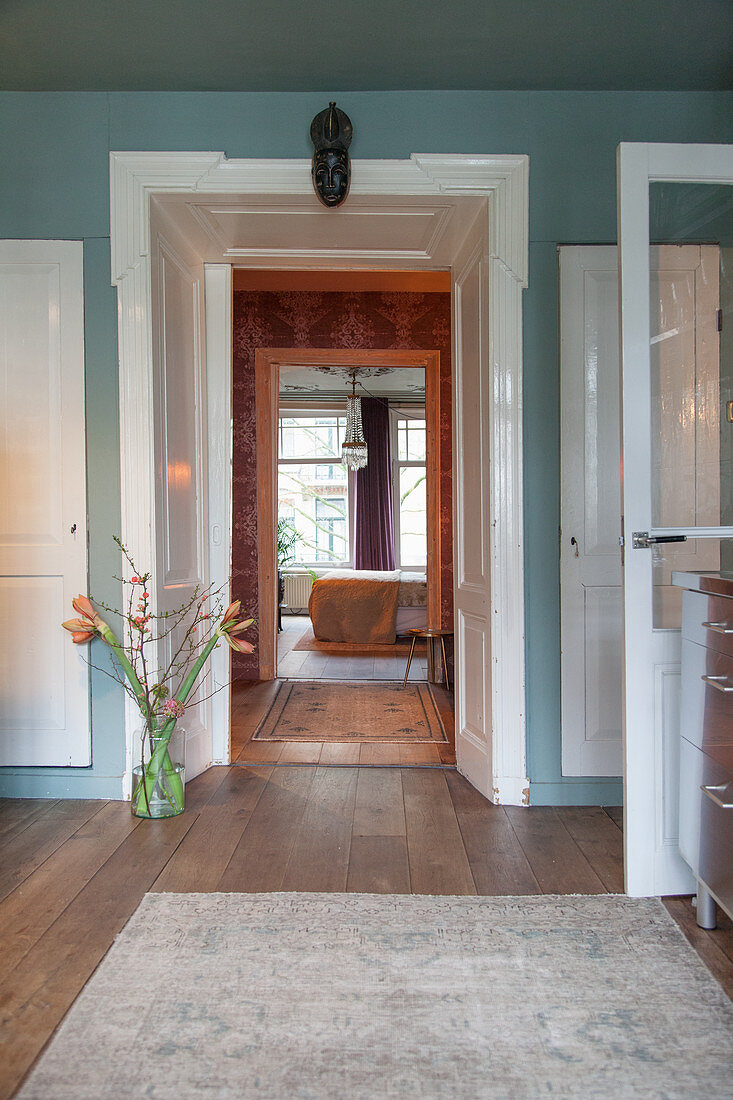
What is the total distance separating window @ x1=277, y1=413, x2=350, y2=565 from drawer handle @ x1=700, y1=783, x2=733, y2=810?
29.4 feet

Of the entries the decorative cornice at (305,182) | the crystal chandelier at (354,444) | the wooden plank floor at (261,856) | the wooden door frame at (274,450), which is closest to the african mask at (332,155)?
the decorative cornice at (305,182)

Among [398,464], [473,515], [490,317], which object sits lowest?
[473,515]

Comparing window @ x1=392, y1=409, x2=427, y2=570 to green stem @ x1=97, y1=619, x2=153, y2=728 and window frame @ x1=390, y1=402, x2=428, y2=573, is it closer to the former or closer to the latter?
window frame @ x1=390, y1=402, x2=428, y2=573

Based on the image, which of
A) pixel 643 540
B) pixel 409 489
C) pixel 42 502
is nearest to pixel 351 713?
pixel 42 502

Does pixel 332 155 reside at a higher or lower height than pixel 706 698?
higher

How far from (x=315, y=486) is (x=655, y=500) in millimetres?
8851

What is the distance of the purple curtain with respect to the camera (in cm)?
1035

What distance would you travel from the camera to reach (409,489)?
10.5 metres

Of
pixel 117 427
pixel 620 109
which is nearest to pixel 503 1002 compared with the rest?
pixel 117 427

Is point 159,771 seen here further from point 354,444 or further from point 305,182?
point 354,444

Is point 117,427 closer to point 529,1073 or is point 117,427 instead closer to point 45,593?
point 45,593

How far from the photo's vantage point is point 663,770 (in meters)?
2.14

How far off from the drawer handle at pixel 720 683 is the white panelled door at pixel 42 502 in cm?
231

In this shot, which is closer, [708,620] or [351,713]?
[708,620]
